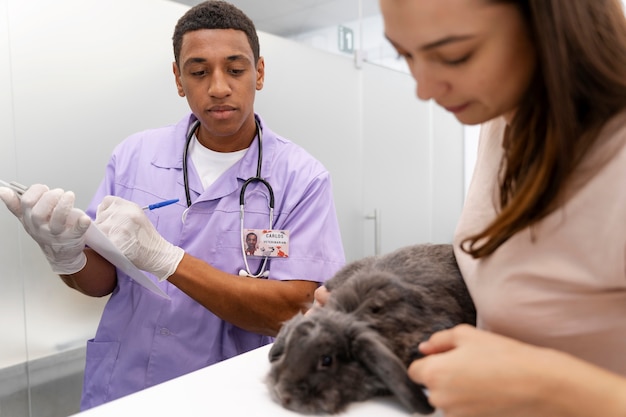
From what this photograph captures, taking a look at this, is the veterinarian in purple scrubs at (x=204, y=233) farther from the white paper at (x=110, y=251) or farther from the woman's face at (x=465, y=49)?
the woman's face at (x=465, y=49)

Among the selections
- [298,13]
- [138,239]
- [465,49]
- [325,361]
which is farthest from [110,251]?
[298,13]

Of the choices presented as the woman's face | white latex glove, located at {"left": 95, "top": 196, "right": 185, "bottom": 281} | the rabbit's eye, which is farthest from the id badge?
the woman's face

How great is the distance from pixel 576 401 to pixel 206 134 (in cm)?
135

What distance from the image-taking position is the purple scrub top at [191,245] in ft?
4.71

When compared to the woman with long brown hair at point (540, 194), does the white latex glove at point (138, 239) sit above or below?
below

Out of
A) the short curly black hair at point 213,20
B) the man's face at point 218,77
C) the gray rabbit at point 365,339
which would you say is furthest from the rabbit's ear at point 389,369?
the short curly black hair at point 213,20

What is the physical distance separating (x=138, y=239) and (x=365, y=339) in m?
0.88

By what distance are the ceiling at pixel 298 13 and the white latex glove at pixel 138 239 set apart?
4.02ft

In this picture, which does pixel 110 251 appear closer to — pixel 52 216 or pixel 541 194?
pixel 52 216

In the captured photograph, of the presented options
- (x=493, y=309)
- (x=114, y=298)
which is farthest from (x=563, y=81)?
(x=114, y=298)

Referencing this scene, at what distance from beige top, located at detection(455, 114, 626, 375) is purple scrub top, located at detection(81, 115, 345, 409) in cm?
85

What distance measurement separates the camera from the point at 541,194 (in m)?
0.62

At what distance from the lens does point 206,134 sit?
162 centimetres

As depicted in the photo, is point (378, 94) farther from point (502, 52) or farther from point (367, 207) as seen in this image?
point (502, 52)
